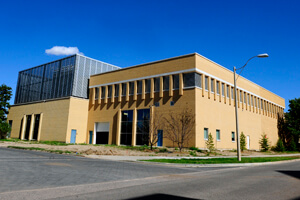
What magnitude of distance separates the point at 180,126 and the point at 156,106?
5551 mm

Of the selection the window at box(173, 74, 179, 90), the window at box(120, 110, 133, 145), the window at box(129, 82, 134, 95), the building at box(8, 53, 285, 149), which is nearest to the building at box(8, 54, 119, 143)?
the building at box(8, 53, 285, 149)

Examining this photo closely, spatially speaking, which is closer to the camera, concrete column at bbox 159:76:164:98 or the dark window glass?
concrete column at bbox 159:76:164:98

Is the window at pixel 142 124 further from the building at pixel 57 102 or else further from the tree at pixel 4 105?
the tree at pixel 4 105

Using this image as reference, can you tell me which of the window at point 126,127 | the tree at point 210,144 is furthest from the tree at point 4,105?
the tree at point 210,144

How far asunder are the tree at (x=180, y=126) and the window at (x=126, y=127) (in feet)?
24.2

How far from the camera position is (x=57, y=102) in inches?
1731

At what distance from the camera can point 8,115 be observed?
55.0 m

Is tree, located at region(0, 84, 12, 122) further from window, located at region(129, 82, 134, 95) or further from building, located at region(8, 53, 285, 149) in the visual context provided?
window, located at region(129, 82, 134, 95)

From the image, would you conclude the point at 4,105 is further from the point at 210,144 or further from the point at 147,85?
the point at 210,144

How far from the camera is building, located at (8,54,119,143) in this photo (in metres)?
42.0

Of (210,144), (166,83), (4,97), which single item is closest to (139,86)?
(166,83)

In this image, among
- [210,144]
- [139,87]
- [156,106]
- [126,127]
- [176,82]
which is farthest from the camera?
[126,127]

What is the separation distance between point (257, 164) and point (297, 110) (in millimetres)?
40435

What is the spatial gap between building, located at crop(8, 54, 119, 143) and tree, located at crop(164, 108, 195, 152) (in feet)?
59.6
